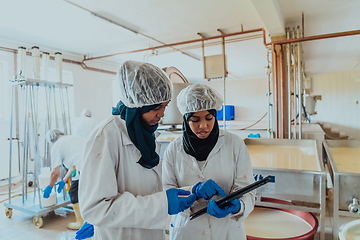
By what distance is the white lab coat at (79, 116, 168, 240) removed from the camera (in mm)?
715

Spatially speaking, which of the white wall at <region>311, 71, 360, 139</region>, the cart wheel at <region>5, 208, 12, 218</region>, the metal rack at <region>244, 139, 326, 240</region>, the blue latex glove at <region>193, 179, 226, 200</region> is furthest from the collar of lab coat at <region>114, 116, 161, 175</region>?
the white wall at <region>311, 71, 360, 139</region>

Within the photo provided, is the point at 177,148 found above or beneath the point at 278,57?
beneath

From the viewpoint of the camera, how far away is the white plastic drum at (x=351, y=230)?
2.89 feet

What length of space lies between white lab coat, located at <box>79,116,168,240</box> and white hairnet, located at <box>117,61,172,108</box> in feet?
0.31

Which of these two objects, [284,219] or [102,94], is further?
[102,94]

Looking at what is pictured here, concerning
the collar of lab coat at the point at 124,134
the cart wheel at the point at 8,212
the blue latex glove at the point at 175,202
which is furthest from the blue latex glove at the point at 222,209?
the cart wheel at the point at 8,212

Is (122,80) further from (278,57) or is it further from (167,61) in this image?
(167,61)

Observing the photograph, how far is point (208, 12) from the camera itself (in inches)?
122

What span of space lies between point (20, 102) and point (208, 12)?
355 cm

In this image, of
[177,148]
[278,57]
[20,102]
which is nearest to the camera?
[177,148]

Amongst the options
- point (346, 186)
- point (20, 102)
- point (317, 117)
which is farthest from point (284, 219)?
point (317, 117)

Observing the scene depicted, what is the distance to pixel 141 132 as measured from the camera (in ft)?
2.70

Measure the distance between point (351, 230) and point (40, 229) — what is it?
279 cm

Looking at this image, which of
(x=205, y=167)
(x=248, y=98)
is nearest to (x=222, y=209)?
(x=205, y=167)
